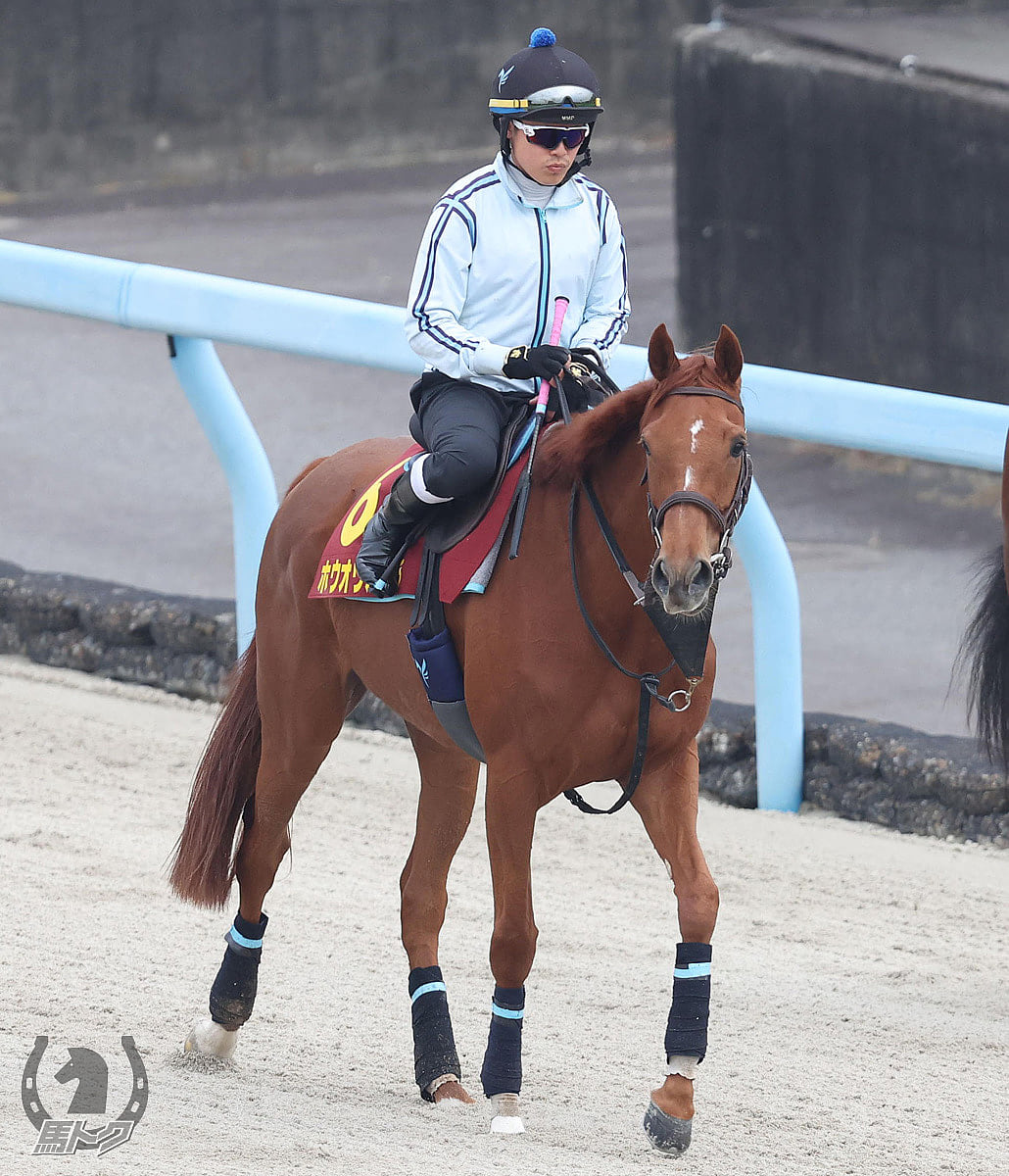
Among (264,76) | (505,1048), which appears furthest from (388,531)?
(264,76)

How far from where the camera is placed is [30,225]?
13.9 metres

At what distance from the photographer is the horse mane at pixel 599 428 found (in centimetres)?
348

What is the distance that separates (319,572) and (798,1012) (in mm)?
1553

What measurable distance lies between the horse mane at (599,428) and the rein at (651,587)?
0.10 ft

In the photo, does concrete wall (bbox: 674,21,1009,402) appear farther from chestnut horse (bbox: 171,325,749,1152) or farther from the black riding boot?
the black riding boot

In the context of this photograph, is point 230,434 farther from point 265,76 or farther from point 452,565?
point 265,76

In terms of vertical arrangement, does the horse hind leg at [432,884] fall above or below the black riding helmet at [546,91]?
below

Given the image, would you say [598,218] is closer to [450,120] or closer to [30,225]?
[30,225]

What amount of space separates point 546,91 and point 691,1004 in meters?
1.75

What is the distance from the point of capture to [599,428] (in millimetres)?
3672

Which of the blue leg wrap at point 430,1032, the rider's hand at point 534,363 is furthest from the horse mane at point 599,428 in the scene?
the blue leg wrap at point 430,1032

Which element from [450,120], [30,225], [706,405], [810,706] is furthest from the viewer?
[450,120]

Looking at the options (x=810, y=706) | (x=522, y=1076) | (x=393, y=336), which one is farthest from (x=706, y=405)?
(x=810, y=706)

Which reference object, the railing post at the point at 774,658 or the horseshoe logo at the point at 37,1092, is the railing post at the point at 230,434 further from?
the horseshoe logo at the point at 37,1092
